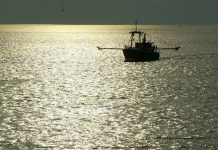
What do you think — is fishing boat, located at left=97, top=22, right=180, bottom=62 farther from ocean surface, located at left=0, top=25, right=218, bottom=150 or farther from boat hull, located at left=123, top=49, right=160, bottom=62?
ocean surface, located at left=0, top=25, right=218, bottom=150

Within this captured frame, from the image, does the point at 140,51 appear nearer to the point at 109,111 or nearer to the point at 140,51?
the point at 140,51

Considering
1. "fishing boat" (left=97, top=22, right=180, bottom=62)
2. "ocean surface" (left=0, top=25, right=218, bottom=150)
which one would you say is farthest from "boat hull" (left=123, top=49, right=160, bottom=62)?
"ocean surface" (left=0, top=25, right=218, bottom=150)

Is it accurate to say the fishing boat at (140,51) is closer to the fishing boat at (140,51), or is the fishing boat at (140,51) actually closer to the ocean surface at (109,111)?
the fishing boat at (140,51)

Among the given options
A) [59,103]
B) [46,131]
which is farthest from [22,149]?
[59,103]

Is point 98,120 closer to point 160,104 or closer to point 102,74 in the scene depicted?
point 160,104

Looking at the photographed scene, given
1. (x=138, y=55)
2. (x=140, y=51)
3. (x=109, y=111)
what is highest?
(x=140, y=51)

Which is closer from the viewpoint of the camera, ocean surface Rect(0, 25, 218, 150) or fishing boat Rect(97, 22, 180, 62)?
ocean surface Rect(0, 25, 218, 150)

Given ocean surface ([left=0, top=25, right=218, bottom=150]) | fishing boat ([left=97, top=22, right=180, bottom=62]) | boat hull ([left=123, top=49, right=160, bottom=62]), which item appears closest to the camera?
→ ocean surface ([left=0, top=25, right=218, bottom=150])

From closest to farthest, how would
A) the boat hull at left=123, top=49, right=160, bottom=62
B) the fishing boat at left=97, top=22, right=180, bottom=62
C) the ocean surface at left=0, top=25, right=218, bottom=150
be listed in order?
the ocean surface at left=0, top=25, right=218, bottom=150 < the fishing boat at left=97, top=22, right=180, bottom=62 < the boat hull at left=123, top=49, right=160, bottom=62

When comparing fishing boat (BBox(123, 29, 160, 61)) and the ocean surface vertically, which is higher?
fishing boat (BBox(123, 29, 160, 61))

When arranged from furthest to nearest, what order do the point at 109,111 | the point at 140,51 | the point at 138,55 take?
the point at 138,55
the point at 140,51
the point at 109,111

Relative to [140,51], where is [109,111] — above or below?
below

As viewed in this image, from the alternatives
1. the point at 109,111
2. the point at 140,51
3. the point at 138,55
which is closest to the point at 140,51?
the point at 140,51

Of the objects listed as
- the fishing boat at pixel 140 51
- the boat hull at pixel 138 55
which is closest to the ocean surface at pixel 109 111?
the fishing boat at pixel 140 51
